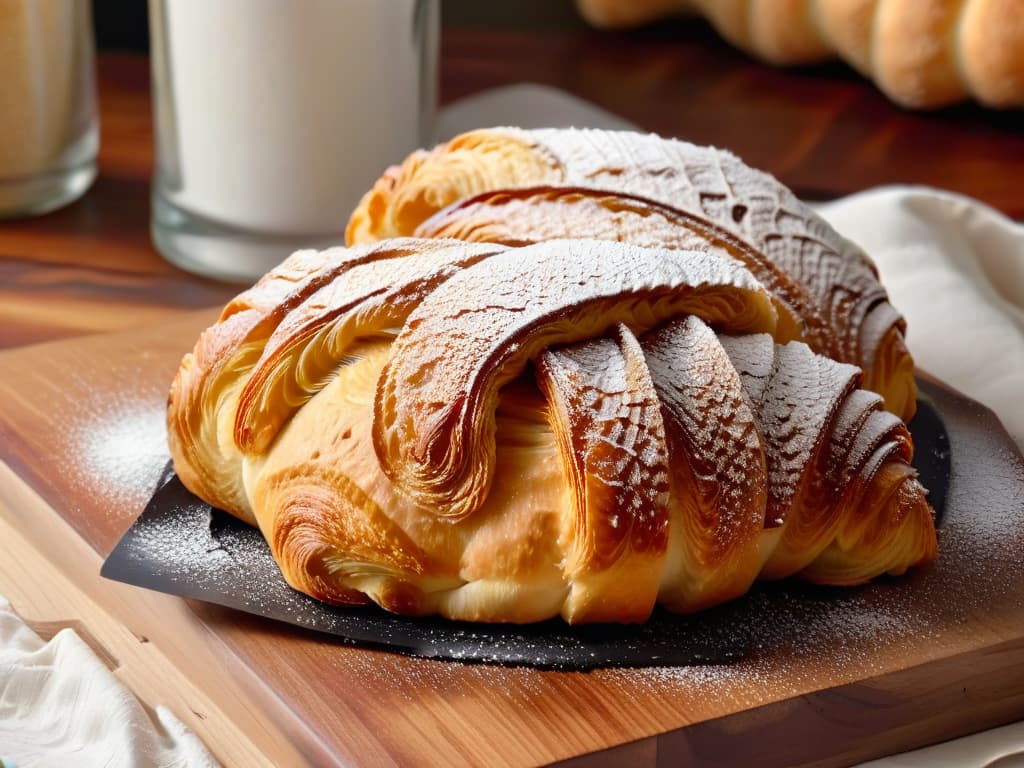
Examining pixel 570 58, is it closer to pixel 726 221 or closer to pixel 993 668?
pixel 726 221

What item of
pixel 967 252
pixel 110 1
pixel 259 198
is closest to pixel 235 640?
pixel 259 198

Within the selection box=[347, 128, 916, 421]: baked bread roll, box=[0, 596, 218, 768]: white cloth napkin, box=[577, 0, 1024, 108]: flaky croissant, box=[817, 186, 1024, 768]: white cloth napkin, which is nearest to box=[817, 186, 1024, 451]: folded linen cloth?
box=[817, 186, 1024, 768]: white cloth napkin

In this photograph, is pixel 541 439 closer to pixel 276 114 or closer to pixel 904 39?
pixel 276 114

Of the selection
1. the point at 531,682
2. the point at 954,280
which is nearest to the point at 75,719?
the point at 531,682

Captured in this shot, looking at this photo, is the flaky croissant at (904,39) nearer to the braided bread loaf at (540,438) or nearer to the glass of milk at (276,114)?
the glass of milk at (276,114)

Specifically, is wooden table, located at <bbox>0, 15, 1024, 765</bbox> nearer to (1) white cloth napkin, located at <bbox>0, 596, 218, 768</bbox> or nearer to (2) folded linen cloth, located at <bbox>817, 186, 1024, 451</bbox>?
(1) white cloth napkin, located at <bbox>0, 596, 218, 768</bbox>

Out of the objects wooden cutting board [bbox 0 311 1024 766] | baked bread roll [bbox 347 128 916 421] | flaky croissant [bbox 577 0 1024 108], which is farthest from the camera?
flaky croissant [bbox 577 0 1024 108]
